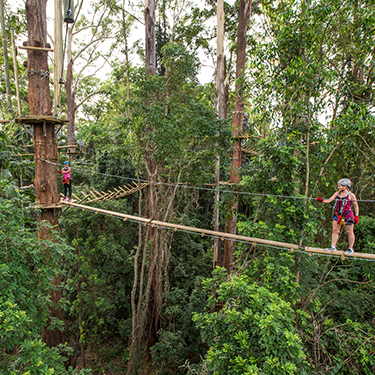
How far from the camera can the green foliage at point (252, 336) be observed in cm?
269

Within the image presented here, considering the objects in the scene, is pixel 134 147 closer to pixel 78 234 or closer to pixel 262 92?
pixel 262 92

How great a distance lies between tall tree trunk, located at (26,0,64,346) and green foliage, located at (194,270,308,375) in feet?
7.68

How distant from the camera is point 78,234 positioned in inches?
288

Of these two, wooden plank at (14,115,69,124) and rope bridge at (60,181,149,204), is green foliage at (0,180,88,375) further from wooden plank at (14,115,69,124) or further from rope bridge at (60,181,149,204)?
rope bridge at (60,181,149,204)

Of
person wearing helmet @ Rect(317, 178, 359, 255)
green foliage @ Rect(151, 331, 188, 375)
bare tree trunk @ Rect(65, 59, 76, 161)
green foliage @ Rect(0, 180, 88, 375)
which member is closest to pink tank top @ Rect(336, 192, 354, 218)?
person wearing helmet @ Rect(317, 178, 359, 255)

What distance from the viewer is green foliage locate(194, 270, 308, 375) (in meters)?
2.69

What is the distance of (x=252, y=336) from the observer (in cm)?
284

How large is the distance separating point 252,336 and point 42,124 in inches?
A: 158

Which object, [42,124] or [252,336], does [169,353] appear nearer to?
[252,336]

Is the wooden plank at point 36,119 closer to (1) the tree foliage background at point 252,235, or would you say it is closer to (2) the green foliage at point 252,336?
Answer: (1) the tree foliage background at point 252,235

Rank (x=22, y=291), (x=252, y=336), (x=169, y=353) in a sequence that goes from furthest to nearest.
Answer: (x=169, y=353)
(x=252, y=336)
(x=22, y=291)

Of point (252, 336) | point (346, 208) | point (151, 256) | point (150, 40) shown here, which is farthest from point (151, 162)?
point (252, 336)

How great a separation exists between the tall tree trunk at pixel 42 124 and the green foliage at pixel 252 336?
7.68 feet

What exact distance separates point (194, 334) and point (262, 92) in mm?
5907
